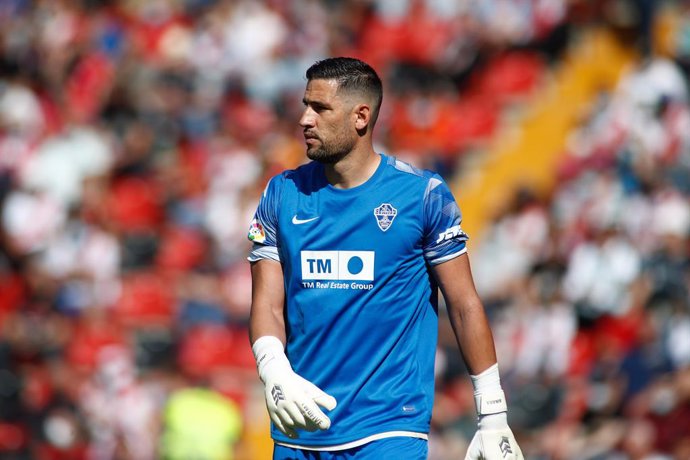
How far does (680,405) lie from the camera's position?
9.44m

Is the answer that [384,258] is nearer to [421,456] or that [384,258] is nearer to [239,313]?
[421,456]

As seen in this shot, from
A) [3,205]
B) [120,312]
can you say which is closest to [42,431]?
[120,312]

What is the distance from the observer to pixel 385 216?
212 inches

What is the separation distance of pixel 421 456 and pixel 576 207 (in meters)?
7.58

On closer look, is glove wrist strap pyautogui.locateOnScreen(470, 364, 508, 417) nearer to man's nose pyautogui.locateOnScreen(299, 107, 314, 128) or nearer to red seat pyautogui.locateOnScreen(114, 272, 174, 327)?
man's nose pyautogui.locateOnScreen(299, 107, 314, 128)

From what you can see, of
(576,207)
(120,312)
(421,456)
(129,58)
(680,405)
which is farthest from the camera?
(129,58)

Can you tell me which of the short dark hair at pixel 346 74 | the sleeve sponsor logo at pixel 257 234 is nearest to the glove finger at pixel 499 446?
the sleeve sponsor logo at pixel 257 234

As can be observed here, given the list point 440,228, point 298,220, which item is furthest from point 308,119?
point 440,228

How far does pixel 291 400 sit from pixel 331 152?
3.49ft

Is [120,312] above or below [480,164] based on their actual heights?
below

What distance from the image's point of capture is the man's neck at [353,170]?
18.0ft

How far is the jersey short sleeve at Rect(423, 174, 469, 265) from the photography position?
536 cm

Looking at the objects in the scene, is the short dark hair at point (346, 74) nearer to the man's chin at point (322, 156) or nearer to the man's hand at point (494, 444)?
the man's chin at point (322, 156)

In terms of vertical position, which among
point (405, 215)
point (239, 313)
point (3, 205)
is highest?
point (3, 205)
